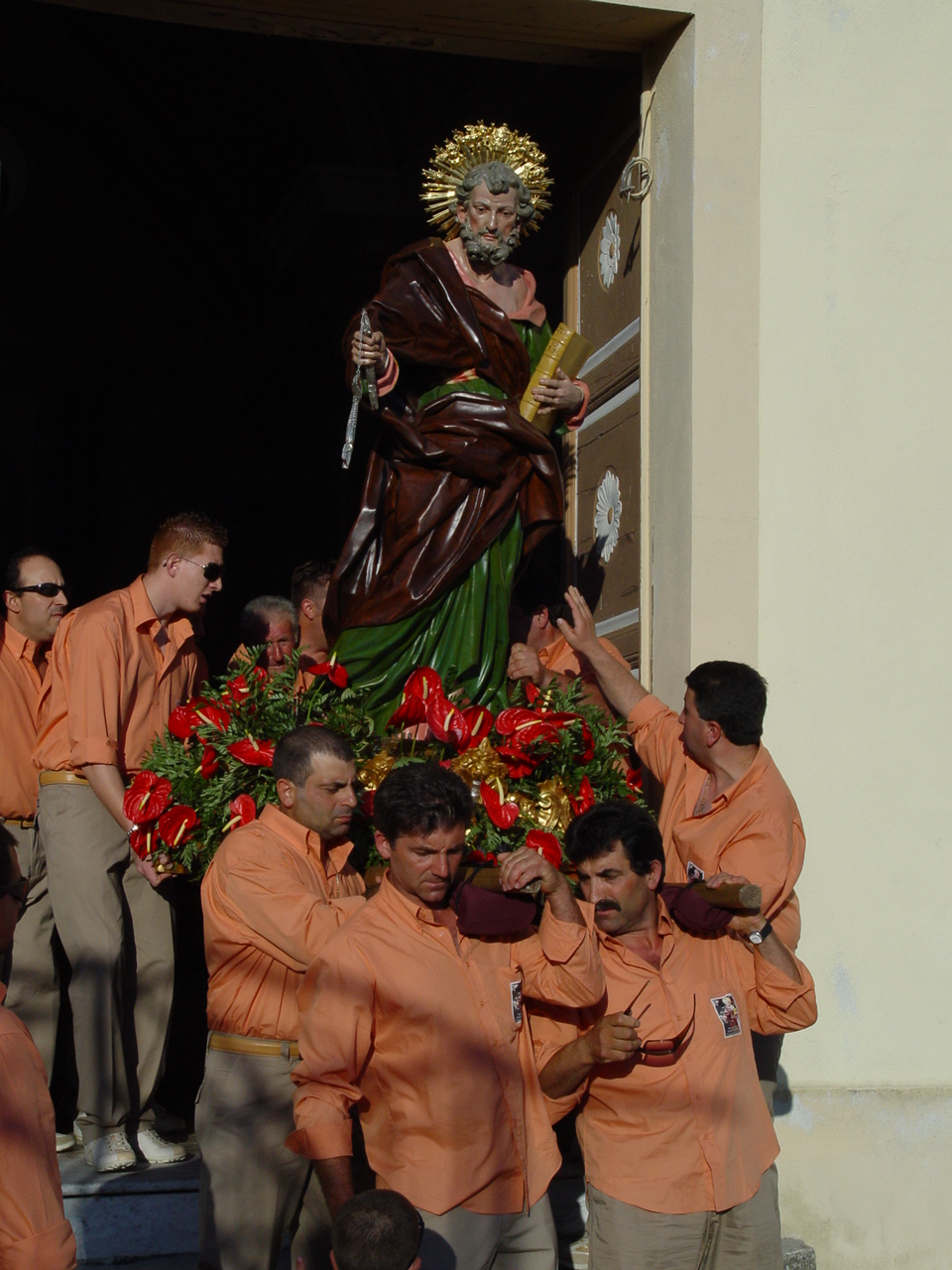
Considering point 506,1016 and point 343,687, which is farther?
point 343,687

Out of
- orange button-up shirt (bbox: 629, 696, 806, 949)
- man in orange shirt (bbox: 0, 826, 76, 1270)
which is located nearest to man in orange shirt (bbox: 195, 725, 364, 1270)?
orange button-up shirt (bbox: 629, 696, 806, 949)

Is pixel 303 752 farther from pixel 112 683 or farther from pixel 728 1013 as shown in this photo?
pixel 728 1013

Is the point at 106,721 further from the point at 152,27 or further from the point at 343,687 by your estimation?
the point at 152,27

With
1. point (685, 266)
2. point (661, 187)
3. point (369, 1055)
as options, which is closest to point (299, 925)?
point (369, 1055)

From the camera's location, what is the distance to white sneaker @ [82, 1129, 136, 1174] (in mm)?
4109

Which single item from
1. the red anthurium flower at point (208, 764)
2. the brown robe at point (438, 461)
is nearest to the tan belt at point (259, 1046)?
the red anthurium flower at point (208, 764)

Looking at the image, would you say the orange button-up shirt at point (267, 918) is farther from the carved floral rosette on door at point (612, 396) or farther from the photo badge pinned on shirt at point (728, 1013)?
the carved floral rosette on door at point (612, 396)

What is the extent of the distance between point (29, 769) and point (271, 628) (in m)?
1.07

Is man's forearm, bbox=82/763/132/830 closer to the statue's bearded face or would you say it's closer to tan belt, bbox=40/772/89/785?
tan belt, bbox=40/772/89/785

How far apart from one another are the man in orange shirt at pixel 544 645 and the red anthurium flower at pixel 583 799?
0.34m

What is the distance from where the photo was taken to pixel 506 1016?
321 centimetres

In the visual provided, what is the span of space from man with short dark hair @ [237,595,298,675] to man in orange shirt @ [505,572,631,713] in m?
0.86

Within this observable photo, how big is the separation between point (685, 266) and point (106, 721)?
229 cm

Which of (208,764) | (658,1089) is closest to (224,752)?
(208,764)
